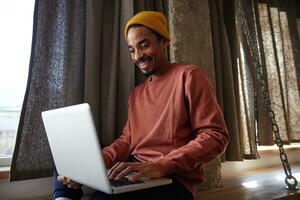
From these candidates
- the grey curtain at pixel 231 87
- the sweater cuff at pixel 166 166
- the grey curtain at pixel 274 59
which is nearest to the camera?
the sweater cuff at pixel 166 166

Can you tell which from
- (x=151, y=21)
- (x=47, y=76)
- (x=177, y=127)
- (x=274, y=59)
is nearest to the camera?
(x=177, y=127)

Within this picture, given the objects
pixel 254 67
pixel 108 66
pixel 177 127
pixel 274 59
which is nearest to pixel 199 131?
pixel 177 127

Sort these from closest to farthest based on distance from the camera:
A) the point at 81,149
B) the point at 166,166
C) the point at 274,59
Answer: the point at 81,149
the point at 166,166
the point at 274,59

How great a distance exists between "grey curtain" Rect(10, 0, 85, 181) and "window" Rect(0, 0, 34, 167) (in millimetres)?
221

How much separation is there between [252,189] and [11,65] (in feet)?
4.73

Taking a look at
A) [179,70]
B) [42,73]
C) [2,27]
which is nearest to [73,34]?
[42,73]

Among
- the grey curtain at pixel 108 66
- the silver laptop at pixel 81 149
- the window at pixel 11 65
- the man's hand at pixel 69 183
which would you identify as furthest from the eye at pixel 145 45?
the window at pixel 11 65

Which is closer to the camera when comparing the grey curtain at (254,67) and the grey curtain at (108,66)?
the grey curtain at (108,66)

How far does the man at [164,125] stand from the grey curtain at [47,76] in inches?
13.8

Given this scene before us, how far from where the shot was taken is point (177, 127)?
2.78 ft

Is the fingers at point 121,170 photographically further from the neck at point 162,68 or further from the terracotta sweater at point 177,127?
the neck at point 162,68

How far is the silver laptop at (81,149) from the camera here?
1.78 feet

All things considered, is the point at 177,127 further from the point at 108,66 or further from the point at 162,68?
the point at 108,66

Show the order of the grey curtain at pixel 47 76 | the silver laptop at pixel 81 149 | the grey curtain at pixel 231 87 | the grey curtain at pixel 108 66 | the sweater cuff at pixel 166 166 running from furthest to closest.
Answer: the grey curtain at pixel 231 87, the grey curtain at pixel 108 66, the grey curtain at pixel 47 76, the sweater cuff at pixel 166 166, the silver laptop at pixel 81 149
